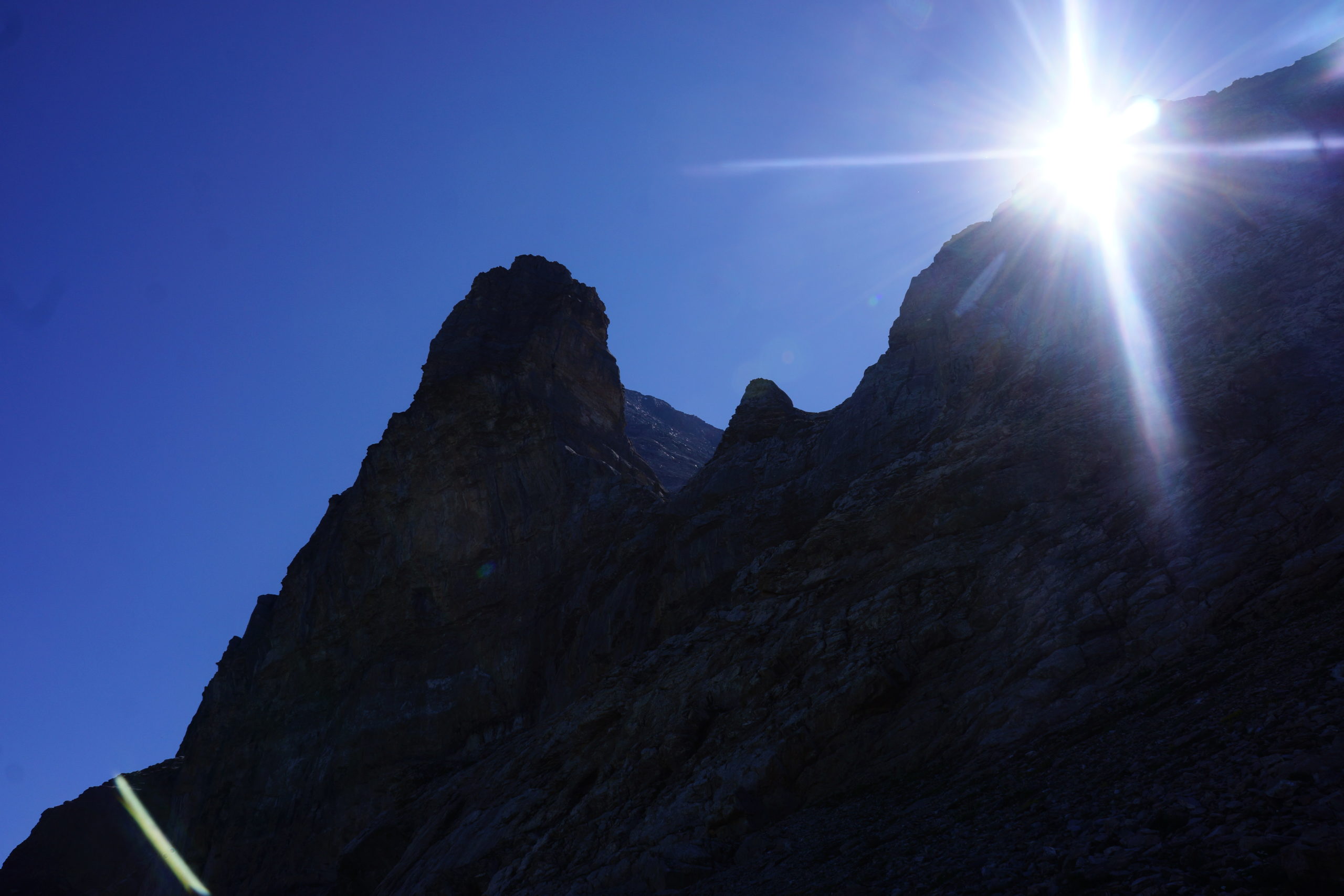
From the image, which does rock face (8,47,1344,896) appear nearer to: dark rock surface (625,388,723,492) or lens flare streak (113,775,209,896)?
lens flare streak (113,775,209,896)

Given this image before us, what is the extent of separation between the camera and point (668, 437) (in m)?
126

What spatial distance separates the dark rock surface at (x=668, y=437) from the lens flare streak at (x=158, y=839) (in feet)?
169

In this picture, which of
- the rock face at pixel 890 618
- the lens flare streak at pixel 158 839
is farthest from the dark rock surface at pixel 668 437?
the lens flare streak at pixel 158 839

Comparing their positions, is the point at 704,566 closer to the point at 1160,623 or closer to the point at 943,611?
the point at 943,611

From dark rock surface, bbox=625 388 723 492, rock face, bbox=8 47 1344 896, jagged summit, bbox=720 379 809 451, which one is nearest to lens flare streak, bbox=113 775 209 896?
rock face, bbox=8 47 1344 896

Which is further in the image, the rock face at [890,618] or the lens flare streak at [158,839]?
the lens flare streak at [158,839]

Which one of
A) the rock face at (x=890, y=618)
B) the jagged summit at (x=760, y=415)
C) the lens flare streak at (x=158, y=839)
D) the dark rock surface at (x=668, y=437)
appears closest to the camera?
the rock face at (x=890, y=618)

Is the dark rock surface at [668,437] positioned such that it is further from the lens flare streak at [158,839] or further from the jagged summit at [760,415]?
the lens flare streak at [158,839]

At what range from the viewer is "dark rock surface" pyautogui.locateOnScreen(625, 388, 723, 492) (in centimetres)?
10950

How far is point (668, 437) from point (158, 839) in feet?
257

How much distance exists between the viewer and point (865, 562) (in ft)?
96.4

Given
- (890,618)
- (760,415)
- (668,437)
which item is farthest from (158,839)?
(668,437)

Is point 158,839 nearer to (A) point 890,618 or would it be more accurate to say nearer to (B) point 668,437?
(A) point 890,618

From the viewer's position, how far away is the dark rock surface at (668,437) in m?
110
